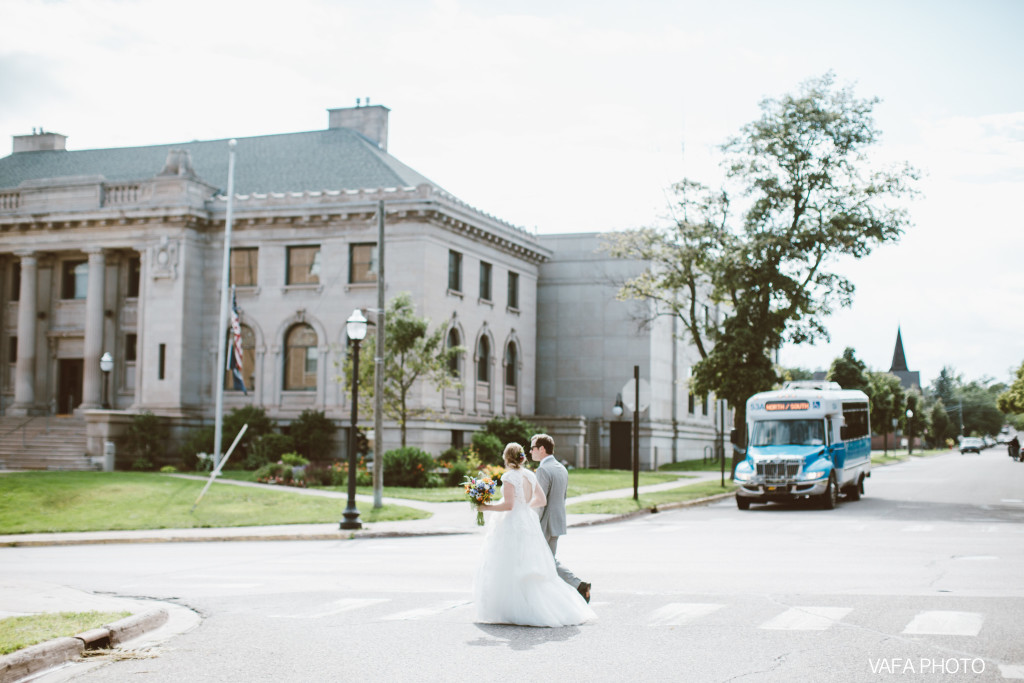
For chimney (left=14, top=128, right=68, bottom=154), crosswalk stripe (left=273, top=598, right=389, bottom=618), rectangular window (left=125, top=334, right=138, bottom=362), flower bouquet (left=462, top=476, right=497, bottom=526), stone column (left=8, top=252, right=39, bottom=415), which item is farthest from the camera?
chimney (left=14, top=128, right=68, bottom=154)

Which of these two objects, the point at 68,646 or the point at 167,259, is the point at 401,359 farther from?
the point at 68,646

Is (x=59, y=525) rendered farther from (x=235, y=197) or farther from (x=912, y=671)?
(x=235, y=197)

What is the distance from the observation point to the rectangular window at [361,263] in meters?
42.7

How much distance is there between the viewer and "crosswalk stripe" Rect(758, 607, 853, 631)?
9.96 metres

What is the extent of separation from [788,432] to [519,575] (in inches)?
818

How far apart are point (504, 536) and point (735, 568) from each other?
19.7ft

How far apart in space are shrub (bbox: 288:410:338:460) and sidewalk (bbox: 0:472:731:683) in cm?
1426

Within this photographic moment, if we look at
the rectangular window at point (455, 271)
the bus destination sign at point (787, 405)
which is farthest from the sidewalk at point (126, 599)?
the rectangular window at point (455, 271)

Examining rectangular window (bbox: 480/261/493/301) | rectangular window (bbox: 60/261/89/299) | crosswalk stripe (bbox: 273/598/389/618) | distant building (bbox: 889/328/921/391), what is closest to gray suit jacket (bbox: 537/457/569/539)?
crosswalk stripe (bbox: 273/598/389/618)

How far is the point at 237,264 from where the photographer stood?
4453cm

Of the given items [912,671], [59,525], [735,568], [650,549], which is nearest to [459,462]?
[59,525]

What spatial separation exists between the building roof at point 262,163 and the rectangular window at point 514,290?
5609 millimetres

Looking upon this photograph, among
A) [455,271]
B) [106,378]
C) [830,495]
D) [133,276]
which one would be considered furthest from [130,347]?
[830,495]

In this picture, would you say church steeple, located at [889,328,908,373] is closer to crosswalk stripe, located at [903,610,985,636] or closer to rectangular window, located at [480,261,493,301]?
rectangular window, located at [480,261,493,301]
